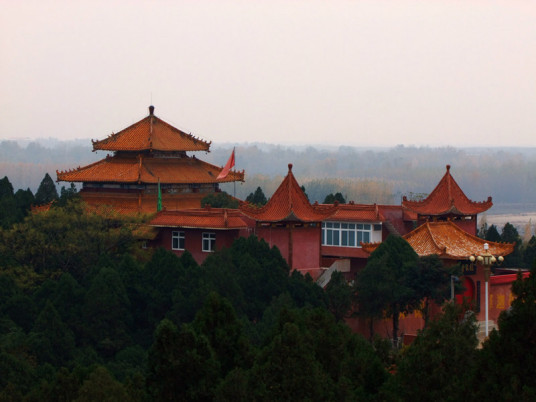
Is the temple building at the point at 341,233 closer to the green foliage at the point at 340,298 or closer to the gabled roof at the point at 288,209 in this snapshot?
the gabled roof at the point at 288,209

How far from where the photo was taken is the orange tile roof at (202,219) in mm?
39406

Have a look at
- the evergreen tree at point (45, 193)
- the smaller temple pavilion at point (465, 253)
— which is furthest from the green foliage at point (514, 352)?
the evergreen tree at point (45, 193)

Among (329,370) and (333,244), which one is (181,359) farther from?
(333,244)

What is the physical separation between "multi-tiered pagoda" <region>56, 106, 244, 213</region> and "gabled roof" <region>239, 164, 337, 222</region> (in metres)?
6.58

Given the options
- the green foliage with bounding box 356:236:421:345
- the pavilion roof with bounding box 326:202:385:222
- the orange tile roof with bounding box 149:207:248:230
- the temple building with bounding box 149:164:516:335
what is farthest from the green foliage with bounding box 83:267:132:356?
the pavilion roof with bounding box 326:202:385:222

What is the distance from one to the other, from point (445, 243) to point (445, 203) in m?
3.77

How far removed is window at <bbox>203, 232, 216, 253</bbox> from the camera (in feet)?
131

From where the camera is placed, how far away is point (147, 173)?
148ft

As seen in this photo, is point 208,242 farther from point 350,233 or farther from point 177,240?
point 350,233

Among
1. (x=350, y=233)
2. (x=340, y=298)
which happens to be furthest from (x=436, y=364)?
(x=350, y=233)

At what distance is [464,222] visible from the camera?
42531 millimetres

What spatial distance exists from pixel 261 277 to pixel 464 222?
34.3ft

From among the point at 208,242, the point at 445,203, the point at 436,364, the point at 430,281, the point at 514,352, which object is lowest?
the point at 436,364

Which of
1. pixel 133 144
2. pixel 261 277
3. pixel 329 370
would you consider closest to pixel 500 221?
pixel 133 144
